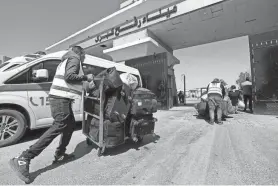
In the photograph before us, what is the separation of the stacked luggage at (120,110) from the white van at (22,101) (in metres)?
1.32

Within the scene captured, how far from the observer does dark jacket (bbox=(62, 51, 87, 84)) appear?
1994 millimetres

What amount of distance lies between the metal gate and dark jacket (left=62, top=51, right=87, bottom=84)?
289 inches

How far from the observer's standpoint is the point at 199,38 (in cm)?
1009

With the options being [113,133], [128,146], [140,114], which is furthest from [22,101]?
[140,114]

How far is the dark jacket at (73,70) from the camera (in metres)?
1.99

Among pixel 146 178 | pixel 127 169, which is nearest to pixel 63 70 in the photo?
pixel 127 169

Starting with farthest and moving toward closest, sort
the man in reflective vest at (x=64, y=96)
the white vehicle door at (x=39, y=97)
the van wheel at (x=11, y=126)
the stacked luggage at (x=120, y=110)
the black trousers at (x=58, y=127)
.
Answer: the white vehicle door at (x=39, y=97) < the van wheel at (x=11, y=126) < the stacked luggage at (x=120, y=110) < the man in reflective vest at (x=64, y=96) < the black trousers at (x=58, y=127)

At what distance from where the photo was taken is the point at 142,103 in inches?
104

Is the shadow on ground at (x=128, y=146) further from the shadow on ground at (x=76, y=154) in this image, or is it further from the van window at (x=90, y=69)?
the van window at (x=90, y=69)

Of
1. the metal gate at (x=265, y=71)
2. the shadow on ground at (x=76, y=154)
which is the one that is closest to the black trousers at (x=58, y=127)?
the shadow on ground at (x=76, y=154)

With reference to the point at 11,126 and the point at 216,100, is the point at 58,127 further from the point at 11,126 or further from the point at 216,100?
the point at 216,100

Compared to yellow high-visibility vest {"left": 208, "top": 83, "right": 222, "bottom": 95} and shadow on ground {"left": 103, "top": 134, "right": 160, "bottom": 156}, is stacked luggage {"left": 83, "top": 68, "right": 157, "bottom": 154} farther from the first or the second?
yellow high-visibility vest {"left": 208, "top": 83, "right": 222, "bottom": 95}

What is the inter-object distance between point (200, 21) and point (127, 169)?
8.73 metres

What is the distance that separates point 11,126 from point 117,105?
2.55 m
